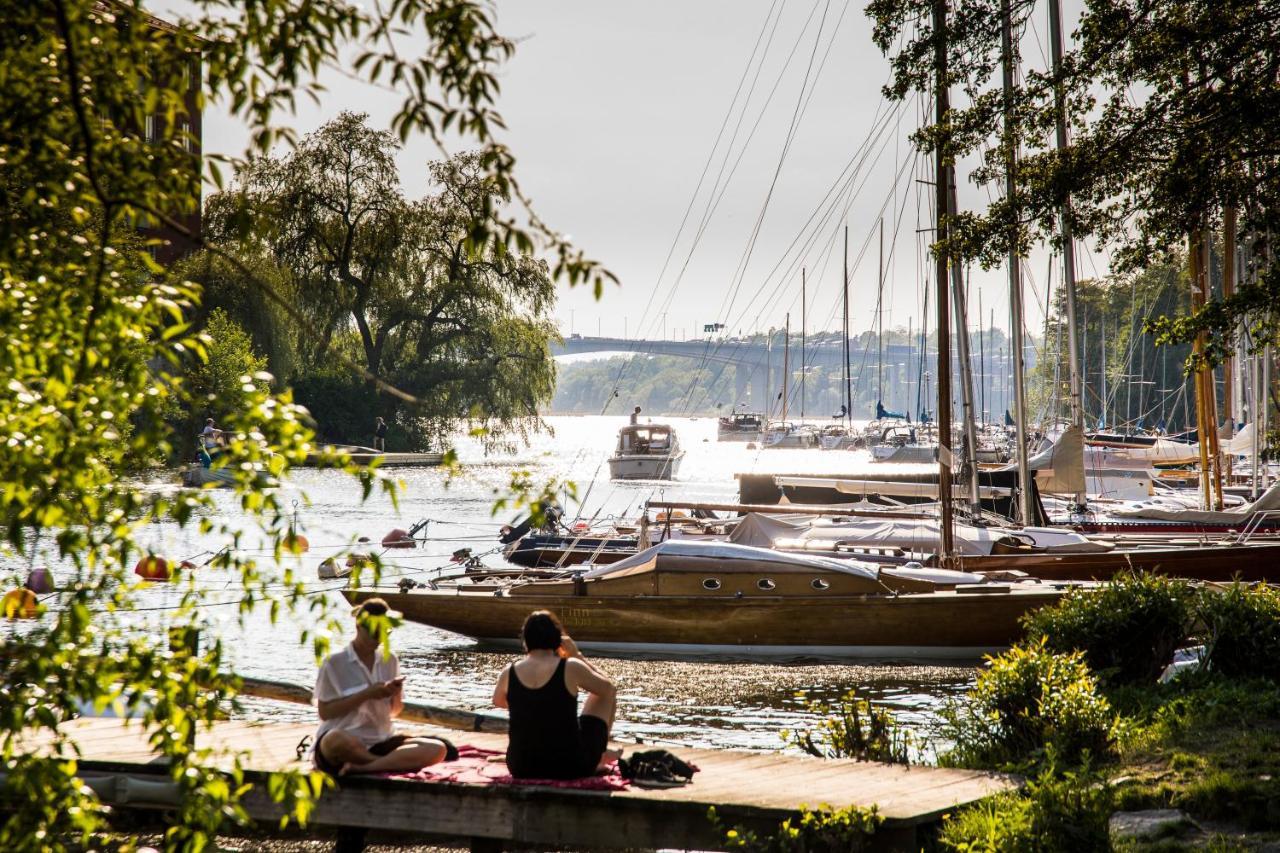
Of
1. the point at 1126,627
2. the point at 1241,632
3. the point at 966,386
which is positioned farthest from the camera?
the point at 966,386

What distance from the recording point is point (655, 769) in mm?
8188

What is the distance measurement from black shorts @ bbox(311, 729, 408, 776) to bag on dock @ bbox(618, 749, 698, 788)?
1490 mm

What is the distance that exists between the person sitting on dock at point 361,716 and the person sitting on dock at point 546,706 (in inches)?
28.3

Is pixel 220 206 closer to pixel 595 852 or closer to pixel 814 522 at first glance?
pixel 814 522

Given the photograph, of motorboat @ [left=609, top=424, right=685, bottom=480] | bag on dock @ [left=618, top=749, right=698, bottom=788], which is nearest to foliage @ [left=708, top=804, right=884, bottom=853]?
bag on dock @ [left=618, top=749, right=698, bottom=788]

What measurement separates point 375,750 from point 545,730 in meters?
1.19

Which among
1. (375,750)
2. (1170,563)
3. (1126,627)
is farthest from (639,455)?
(375,750)

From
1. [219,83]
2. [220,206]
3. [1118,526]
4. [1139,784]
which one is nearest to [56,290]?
[219,83]

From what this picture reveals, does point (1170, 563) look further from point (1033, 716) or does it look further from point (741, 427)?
point (741, 427)

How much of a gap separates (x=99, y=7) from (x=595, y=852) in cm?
649

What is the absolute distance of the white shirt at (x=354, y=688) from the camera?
8.21 m

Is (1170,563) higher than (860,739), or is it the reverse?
(1170,563)

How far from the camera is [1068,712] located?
9.20 m

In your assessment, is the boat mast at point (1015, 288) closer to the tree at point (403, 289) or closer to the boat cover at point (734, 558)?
the boat cover at point (734, 558)
